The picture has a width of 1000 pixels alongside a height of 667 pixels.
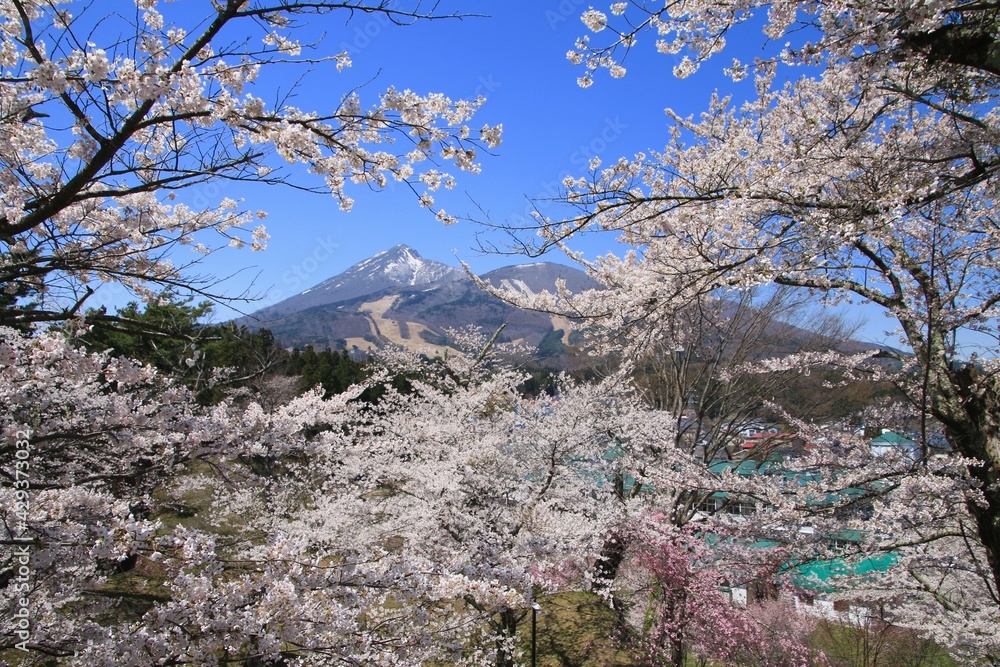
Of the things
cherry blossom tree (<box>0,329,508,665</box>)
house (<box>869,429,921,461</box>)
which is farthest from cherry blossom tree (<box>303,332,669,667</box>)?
cherry blossom tree (<box>0,329,508,665</box>)

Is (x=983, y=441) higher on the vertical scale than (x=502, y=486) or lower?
higher

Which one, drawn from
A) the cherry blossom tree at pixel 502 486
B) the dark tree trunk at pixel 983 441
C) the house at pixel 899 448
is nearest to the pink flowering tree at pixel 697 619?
the cherry blossom tree at pixel 502 486

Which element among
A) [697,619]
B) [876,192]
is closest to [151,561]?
Result: [876,192]

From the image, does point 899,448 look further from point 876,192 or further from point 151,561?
point 151,561

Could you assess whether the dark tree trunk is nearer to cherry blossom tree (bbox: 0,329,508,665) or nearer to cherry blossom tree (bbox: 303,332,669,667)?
cherry blossom tree (bbox: 0,329,508,665)

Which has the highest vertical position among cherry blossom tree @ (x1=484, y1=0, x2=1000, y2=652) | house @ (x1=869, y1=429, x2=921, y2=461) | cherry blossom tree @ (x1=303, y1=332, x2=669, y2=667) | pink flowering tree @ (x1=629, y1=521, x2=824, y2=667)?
cherry blossom tree @ (x1=484, y1=0, x2=1000, y2=652)

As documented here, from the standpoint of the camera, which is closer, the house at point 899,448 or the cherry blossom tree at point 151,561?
the cherry blossom tree at point 151,561

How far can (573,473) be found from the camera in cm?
917

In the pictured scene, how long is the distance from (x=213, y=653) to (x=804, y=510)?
450 centimetres

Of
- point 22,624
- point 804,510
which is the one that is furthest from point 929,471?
point 22,624

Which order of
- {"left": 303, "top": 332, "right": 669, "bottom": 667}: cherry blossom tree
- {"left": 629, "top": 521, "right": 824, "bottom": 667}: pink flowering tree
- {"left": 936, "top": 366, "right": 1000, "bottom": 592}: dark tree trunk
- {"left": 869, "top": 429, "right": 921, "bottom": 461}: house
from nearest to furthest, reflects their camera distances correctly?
{"left": 936, "top": 366, "right": 1000, "bottom": 592}: dark tree trunk
{"left": 869, "top": 429, "right": 921, "bottom": 461}: house
{"left": 629, "top": 521, "right": 824, "bottom": 667}: pink flowering tree
{"left": 303, "top": 332, "right": 669, "bottom": 667}: cherry blossom tree

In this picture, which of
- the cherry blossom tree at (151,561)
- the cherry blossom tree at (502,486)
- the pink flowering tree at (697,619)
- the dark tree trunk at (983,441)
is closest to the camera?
the cherry blossom tree at (151,561)

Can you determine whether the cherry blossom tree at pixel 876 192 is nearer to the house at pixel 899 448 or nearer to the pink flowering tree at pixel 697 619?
the house at pixel 899 448

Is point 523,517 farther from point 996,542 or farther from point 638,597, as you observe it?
point 996,542
